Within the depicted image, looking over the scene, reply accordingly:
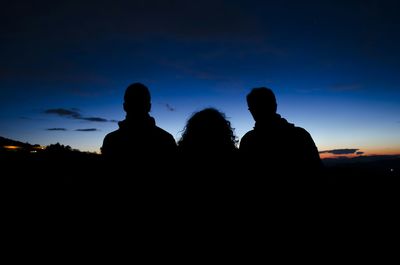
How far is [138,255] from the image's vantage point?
2.48 m

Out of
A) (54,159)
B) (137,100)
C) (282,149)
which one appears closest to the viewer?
(282,149)

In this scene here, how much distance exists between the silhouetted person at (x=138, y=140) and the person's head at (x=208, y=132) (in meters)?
0.26

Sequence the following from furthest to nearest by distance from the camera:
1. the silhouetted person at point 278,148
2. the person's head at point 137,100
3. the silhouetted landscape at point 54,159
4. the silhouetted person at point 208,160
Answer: the silhouetted landscape at point 54,159
the person's head at point 137,100
the silhouetted person at point 278,148
the silhouetted person at point 208,160

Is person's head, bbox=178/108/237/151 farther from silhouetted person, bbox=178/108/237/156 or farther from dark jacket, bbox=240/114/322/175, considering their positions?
dark jacket, bbox=240/114/322/175

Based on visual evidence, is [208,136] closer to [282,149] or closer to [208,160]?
[208,160]

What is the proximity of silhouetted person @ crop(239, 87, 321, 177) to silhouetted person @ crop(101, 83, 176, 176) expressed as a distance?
94cm

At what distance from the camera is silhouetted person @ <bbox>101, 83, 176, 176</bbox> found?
2557 millimetres

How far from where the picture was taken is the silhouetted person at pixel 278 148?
2.51 meters

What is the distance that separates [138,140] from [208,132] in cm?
79

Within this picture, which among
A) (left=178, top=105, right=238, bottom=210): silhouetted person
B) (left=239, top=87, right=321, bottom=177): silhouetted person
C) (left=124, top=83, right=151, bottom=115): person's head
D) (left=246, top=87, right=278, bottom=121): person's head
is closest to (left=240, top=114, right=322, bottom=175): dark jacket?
(left=239, top=87, right=321, bottom=177): silhouetted person

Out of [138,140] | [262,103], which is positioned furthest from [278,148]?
[138,140]

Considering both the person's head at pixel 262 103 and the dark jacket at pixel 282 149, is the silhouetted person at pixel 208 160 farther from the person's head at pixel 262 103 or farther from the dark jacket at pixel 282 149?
the person's head at pixel 262 103

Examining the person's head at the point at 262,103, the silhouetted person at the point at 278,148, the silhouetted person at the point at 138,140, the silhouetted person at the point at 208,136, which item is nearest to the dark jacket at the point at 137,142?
the silhouetted person at the point at 138,140

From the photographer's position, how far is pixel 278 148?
254 centimetres
